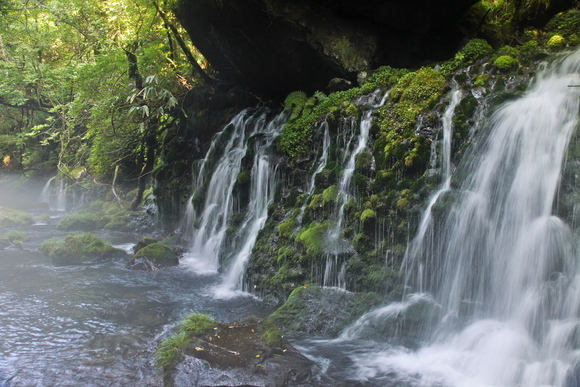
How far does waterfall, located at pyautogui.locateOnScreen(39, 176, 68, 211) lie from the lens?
877 inches

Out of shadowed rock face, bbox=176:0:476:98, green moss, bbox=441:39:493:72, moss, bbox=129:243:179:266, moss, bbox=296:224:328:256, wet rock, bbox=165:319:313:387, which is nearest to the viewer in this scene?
wet rock, bbox=165:319:313:387

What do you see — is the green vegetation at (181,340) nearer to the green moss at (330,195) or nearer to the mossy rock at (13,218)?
the green moss at (330,195)

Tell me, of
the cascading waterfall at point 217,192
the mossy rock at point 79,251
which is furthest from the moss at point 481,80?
the mossy rock at point 79,251

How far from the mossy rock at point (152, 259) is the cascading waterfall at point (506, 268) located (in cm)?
627

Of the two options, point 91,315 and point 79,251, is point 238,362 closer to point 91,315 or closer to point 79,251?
point 91,315

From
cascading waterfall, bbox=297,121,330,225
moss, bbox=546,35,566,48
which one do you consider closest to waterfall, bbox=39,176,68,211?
cascading waterfall, bbox=297,121,330,225

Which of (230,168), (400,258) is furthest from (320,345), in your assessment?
(230,168)

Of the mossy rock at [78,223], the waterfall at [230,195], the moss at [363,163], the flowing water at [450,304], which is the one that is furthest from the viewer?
the mossy rock at [78,223]

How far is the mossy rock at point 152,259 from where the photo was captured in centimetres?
1026

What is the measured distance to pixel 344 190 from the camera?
8102 millimetres

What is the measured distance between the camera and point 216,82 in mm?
14594

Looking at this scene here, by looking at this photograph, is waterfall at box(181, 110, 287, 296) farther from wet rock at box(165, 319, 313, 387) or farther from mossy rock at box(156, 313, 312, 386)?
wet rock at box(165, 319, 313, 387)

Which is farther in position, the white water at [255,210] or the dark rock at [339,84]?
the dark rock at [339,84]

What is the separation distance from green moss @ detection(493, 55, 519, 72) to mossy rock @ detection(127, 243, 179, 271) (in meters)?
8.51
